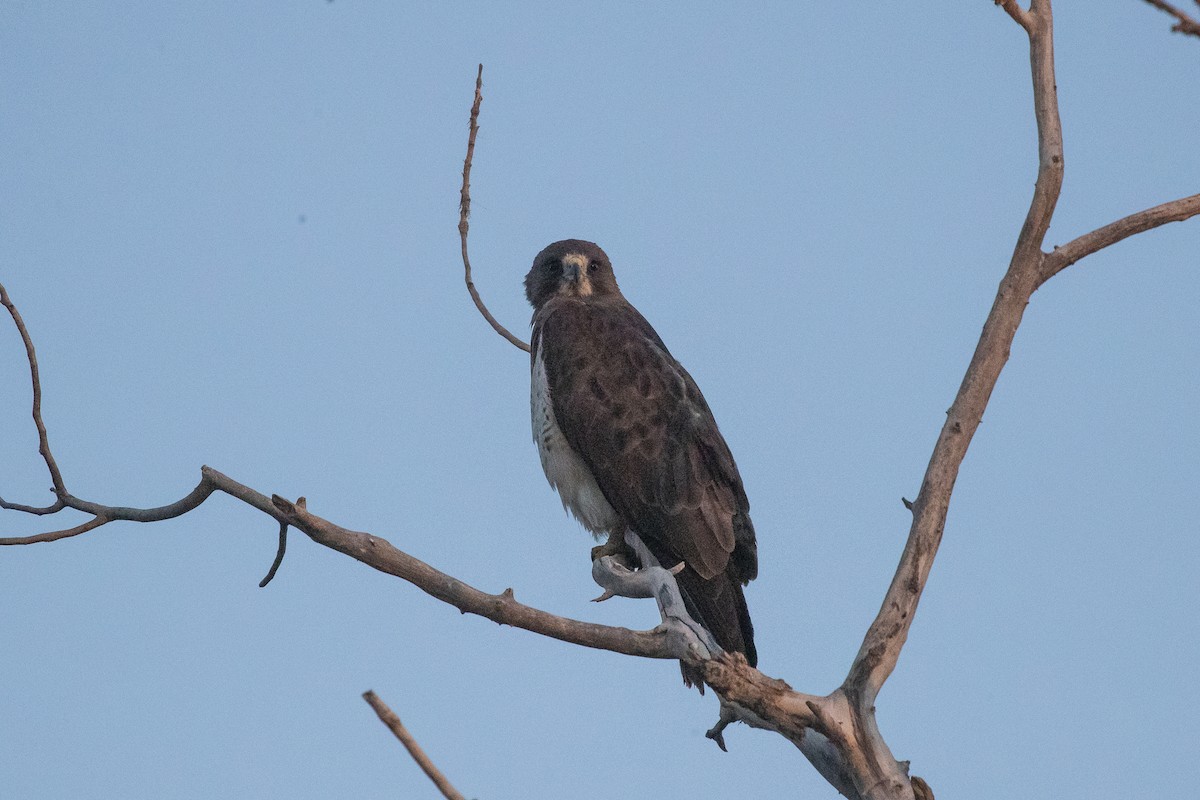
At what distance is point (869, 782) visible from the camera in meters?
4.17

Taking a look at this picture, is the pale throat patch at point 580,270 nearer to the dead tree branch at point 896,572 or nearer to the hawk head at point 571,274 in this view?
the hawk head at point 571,274

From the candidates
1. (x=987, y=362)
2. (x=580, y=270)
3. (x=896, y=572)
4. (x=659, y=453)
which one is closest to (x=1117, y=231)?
(x=987, y=362)

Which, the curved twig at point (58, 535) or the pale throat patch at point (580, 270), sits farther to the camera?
the pale throat patch at point (580, 270)

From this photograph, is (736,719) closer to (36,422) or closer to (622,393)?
(622,393)

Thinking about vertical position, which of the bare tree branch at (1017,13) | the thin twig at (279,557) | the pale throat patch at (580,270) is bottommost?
the thin twig at (279,557)

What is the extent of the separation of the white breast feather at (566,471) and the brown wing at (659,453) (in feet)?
0.26

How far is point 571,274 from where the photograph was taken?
26.1 feet

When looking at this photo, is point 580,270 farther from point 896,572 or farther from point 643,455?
point 896,572

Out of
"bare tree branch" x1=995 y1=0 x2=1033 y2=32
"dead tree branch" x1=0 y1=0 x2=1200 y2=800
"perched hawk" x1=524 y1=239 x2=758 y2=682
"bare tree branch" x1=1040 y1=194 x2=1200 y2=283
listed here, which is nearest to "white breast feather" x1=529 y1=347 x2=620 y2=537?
"perched hawk" x1=524 y1=239 x2=758 y2=682

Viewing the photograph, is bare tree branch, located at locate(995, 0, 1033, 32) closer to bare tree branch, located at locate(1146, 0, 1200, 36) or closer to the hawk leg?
bare tree branch, located at locate(1146, 0, 1200, 36)

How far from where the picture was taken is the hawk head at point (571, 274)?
7.99 metres

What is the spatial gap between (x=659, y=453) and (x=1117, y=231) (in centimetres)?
265

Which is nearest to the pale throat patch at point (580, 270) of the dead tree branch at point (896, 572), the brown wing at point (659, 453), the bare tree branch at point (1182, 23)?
the brown wing at point (659, 453)

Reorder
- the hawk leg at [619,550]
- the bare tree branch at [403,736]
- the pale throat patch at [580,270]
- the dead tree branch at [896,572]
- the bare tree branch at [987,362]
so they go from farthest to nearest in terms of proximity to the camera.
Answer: the pale throat patch at [580,270], the hawk leg at [619,550], the bare tree branch at [987,362], the dead tree branch at [896,572], the bare tree branch at [403,736]
